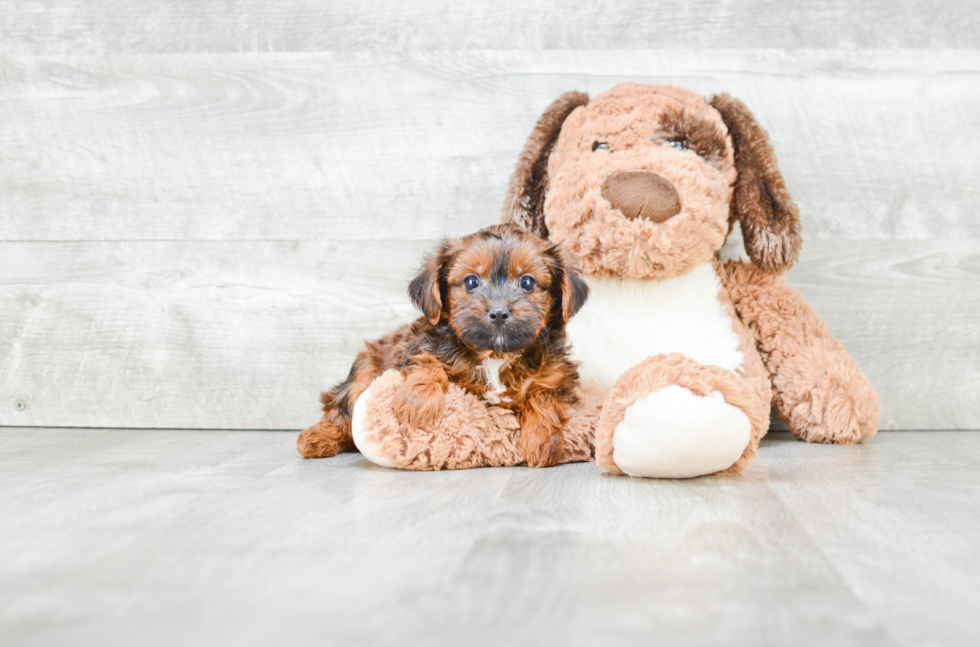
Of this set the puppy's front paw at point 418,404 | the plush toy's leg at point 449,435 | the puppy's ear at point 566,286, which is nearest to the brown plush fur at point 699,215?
the puppy's ear at point 566,286

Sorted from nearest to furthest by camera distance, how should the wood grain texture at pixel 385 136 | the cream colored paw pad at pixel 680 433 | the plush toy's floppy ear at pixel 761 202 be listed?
1. the cream colored paw pad at pixel 680 433
2. the plush toy's floppy ear at pixel 761 202
3. the wood grain texture at pixel 385 136

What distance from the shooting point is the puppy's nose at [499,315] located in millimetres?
1454

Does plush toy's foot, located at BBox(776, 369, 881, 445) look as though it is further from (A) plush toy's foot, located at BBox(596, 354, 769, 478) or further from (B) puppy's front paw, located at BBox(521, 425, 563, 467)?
(B) puppy's front paw, located at BBox(521, 425, 563, 467)

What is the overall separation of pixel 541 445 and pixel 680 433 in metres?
0.34

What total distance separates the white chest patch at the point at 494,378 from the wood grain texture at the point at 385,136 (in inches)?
27.6

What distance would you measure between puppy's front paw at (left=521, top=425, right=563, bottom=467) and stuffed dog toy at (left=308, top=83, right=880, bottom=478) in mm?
38

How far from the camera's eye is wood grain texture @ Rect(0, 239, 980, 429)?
221cm

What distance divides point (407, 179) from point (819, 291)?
1266mm

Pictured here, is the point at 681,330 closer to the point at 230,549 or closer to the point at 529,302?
the point at 529,302

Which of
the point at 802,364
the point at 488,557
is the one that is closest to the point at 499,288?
the point at 488,557

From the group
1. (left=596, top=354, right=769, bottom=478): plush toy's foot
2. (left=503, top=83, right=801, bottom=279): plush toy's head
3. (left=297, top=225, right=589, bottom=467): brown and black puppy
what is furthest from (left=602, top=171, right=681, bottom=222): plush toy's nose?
(left=596, top=354, right=769, bottom=478): plush toy's foot

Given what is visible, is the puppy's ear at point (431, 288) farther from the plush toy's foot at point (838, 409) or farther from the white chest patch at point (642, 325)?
the plush toy's foot at point (838, 409)

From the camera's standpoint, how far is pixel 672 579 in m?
0.86

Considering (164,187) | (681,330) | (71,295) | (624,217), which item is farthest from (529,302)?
(71,295)
